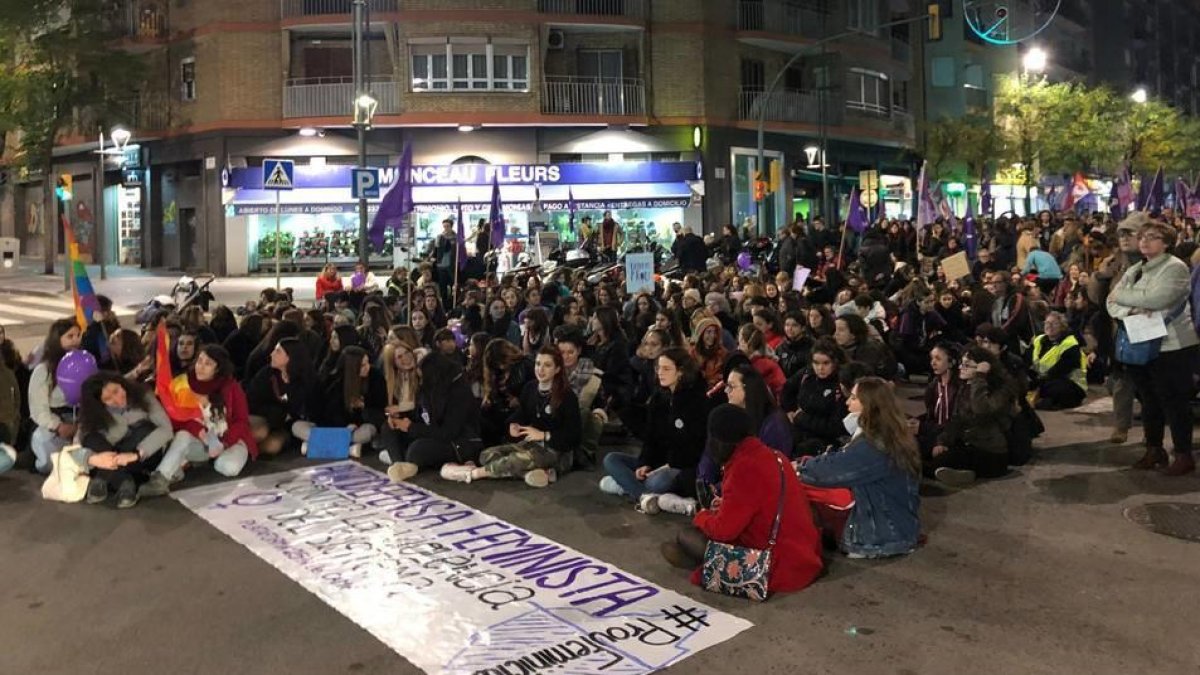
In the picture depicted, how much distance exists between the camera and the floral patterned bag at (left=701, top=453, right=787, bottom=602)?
5449 millimetres

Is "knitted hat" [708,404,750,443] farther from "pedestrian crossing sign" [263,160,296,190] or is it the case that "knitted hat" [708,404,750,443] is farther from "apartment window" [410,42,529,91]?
"apartment window" [410,42,529,91]

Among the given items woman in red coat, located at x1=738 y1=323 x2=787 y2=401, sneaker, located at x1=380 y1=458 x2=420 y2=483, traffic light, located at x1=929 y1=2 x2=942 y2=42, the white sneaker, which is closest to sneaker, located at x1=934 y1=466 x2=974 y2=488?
woman in red coat, located at x1=738 y1=323 x2=787 y2=401

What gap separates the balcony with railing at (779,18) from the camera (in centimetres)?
3516

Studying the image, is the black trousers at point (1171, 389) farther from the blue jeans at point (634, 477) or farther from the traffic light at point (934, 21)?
the traffic light at point (934, 21)

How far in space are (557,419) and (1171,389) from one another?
4.66 meters

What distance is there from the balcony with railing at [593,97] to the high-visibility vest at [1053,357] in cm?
2305

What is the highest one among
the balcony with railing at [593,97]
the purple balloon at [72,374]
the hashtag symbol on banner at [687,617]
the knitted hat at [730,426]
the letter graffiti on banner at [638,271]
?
the balcony with railing at [593,97]

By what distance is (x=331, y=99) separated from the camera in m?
32.1

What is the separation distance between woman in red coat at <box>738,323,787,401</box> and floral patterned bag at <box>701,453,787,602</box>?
9.69 ft

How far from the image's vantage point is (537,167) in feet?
107

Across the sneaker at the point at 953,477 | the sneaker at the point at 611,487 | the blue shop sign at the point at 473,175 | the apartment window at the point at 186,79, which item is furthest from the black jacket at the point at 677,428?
the apartment window at the point at 186,79

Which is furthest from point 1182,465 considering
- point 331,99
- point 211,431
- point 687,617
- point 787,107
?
point 787,107

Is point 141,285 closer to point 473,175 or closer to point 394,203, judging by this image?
point 473,175

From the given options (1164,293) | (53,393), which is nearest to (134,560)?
(53,393)
